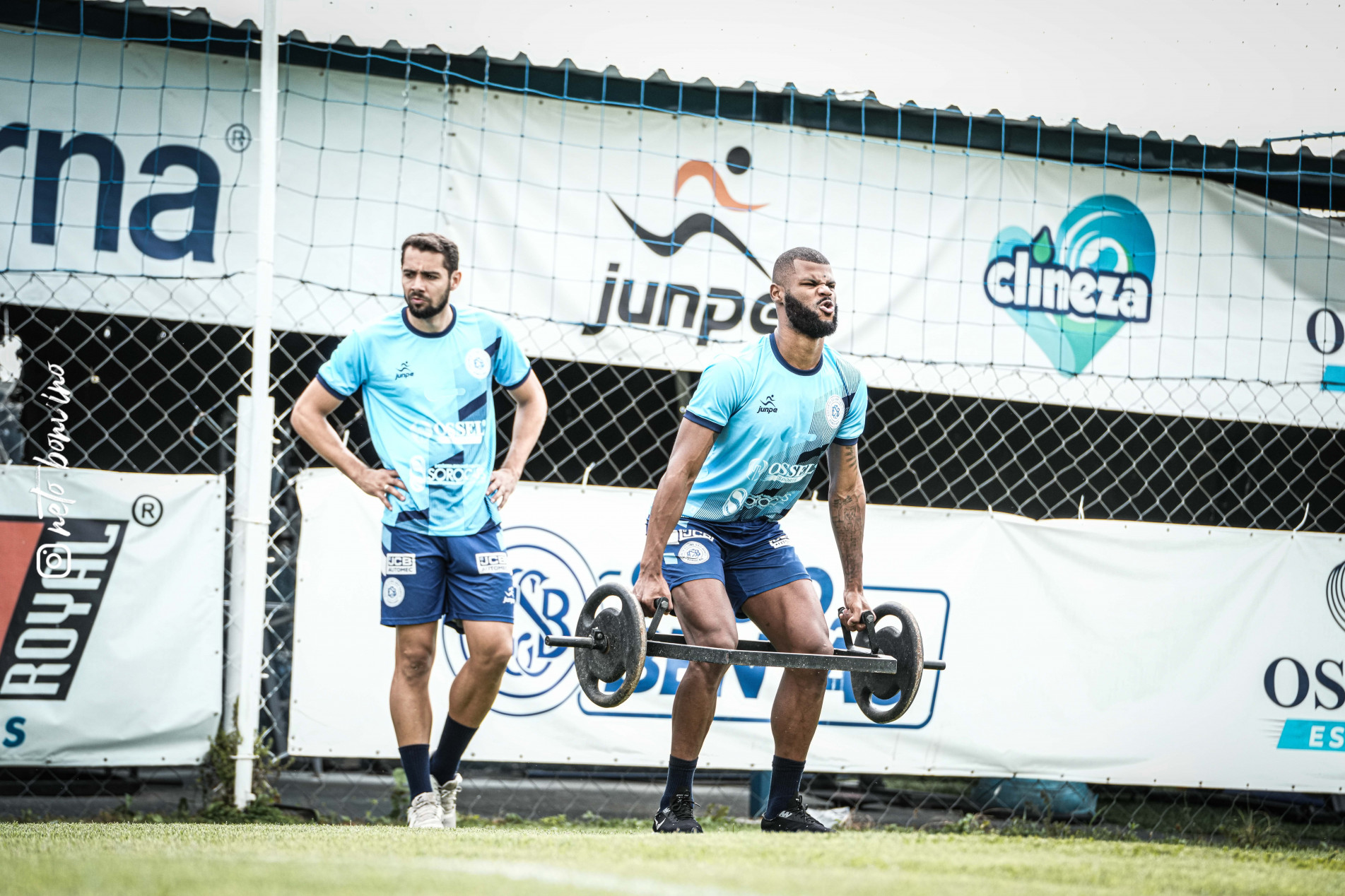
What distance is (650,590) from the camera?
3982mm

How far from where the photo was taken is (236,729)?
4.96 m

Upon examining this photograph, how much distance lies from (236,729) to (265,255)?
1910 mm

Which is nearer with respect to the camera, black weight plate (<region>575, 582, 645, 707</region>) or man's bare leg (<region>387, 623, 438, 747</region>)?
black weight plate (<region>575, 582, 645, 707</region>)

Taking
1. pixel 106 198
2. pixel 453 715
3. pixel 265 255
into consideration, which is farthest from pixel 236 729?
pixel 106 198

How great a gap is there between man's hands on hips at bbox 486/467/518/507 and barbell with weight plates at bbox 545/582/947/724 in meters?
0.57

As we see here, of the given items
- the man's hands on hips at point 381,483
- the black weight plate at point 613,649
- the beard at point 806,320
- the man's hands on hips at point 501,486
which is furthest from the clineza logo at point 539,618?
the beard at point 806,320

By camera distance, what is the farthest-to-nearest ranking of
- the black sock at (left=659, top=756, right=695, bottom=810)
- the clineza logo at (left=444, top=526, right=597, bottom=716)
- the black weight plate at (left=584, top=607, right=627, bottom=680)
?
1. the clineza logo at (left=444, top=526, right=597, bottom=716)
2. the black sock at (left=659, top=756, right=695, bottom=810)
3. the black weight plate at (left=584, top=607, right=627, bottom=680)

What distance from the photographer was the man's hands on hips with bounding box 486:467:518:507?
4.61 metres

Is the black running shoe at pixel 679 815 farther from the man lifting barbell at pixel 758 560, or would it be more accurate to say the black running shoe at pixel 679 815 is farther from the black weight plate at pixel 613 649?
the black weight plate at pixel 613 649

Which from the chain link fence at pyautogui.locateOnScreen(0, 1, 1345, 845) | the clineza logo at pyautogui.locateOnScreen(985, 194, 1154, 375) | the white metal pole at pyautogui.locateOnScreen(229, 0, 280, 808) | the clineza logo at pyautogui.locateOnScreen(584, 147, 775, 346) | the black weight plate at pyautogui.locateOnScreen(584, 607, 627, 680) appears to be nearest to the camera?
the black weight plate at pyautogui.locateOnScreen(584, 607, 627, 680)

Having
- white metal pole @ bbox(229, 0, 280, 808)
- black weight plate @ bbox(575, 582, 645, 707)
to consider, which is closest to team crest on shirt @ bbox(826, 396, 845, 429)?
black weight plate @ bbox(575, 582, 645, 707)

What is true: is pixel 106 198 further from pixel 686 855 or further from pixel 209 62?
pixel 686 855

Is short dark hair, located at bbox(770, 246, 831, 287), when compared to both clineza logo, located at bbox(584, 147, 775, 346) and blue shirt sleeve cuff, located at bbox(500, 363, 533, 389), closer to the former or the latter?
blue shirt sleeve cuff, located at bbox(500, 363, 533, 389)

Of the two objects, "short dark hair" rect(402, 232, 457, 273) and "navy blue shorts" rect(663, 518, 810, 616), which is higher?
"short dark hair" rect(402, 232, 457, 273)
